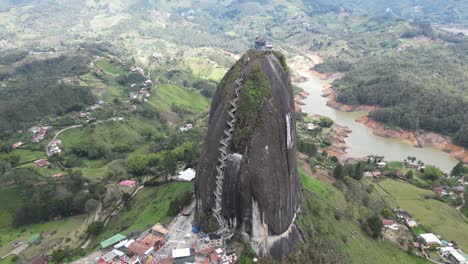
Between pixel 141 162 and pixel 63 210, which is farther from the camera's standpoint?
pixel 141 162

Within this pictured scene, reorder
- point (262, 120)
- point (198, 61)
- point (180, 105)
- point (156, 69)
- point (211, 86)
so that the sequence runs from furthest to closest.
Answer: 1. point (198, 61)
2. point (156, 69)
3. point (211, 86)
4. point (180, 105)
5. point (262, 120)

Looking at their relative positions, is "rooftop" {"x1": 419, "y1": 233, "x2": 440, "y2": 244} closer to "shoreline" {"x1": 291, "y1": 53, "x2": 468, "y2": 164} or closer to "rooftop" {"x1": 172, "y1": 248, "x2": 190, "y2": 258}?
"rooftop" {"x1": 172, "y1": 248, "x2": 190, "y2": 258}

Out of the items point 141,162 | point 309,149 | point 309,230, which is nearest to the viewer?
point 309,230

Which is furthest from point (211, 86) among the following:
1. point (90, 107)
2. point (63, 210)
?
point (63, 210)

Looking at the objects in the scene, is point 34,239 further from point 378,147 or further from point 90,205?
point 378,147

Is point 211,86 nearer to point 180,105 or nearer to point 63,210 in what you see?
point 180,105

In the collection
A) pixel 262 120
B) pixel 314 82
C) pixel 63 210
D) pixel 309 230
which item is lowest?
pixel 314 82
